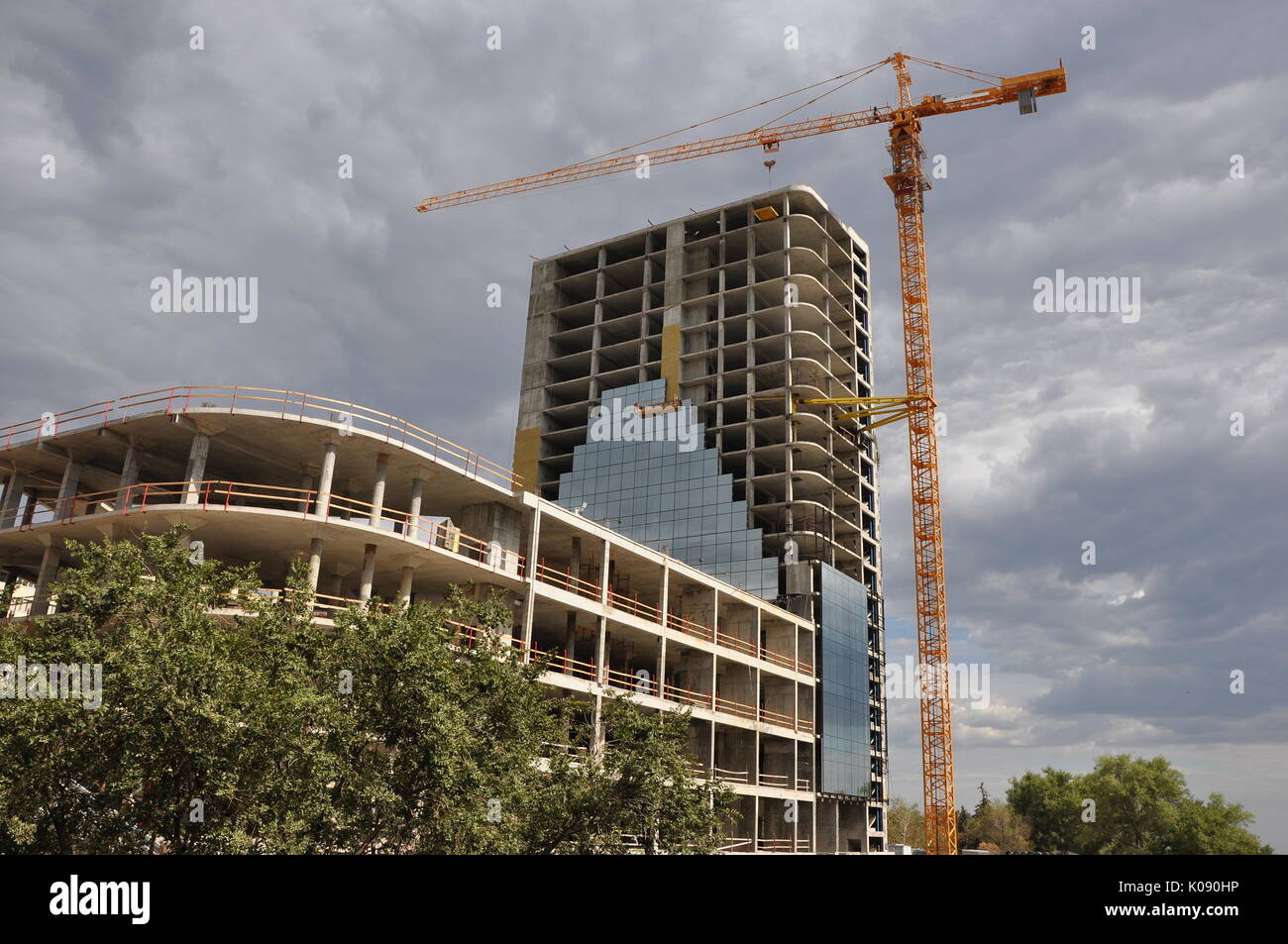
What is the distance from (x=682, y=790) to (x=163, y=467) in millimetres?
30453

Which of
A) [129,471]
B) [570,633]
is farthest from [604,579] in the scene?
[129,471]

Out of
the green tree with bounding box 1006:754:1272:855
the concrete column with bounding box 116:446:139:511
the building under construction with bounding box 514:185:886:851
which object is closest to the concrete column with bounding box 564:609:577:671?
the concrete column with bounding box 116:446:139:511

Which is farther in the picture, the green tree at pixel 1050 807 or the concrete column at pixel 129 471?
the green tree at pixel 1050 807

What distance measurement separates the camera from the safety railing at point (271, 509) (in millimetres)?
36594

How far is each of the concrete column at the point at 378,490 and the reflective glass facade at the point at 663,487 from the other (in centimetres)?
4097

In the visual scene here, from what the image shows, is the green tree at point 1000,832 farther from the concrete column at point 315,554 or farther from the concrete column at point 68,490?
the concrete column at point 68,490

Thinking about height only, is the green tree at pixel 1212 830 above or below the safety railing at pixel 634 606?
below

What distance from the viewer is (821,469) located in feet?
293

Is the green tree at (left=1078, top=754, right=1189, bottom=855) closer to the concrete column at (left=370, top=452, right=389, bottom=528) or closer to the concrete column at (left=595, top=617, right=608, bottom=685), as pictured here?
the concrete column at (left=595, top=617, right=608, bottom=685)

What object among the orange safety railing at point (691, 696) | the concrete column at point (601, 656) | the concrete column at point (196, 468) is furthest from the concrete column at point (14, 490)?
the orange safety railing at point (691, 696)

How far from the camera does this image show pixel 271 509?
38.4 meters

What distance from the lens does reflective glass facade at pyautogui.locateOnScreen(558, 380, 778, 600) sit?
79250 millimetres

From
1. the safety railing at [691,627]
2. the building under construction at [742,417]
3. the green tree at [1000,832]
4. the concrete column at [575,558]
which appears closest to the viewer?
the concrete column at [575,558]
